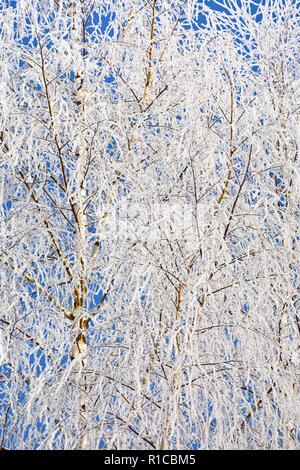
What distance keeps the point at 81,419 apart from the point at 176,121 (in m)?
2.07

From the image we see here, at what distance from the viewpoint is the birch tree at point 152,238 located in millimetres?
2350

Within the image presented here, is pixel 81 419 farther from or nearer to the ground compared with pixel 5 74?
nearer to the ground

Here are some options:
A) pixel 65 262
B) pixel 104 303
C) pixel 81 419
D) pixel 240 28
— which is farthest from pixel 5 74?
pixel 81 419

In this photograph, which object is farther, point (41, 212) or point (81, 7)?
point (81, 7)

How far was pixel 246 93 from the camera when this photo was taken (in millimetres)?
3279

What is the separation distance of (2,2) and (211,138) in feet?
5.49

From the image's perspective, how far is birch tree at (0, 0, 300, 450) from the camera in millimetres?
2350

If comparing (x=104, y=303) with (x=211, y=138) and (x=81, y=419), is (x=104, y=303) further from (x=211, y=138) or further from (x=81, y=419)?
(x=211, y=138)

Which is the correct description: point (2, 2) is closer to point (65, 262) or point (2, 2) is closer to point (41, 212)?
point (41, 212)

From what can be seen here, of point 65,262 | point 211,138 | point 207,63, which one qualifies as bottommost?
point 65,262

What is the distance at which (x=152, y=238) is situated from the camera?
241 centimetres
